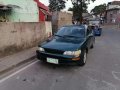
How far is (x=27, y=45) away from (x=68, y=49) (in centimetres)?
390

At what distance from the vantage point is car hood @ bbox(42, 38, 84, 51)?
21.0ft

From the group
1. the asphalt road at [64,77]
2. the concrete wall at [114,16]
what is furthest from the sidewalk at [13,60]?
the concrete wall at [114,16]

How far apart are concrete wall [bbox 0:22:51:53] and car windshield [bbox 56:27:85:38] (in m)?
2.01

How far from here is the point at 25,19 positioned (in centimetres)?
1355

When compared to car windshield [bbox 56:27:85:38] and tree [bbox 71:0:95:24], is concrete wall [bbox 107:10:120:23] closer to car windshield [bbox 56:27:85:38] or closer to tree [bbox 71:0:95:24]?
tree [bbox 71:0:95:24]

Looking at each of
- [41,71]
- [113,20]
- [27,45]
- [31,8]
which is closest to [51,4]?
[113,20]

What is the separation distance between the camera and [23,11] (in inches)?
525

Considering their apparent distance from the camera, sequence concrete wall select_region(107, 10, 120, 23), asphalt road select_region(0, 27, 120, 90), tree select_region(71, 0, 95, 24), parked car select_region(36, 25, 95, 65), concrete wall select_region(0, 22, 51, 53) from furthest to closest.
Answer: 1. concrete wall select_region(107, 10, 120, 23)
2. tree select_region(71, 0, 95, 24)
3. concrete wall select_region(0, 22, 51, 53)
4. parked car select_region(36, 25, 95, 65)
5. asphalt road select_region(0, 27, 120, 90)

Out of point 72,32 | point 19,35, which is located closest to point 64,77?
point 72,32

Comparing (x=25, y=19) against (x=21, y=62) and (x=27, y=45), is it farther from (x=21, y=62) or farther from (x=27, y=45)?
(x=21, y=62)

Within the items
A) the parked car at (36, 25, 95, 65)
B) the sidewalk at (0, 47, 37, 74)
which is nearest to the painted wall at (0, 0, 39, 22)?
the sidewalk at (0, 47, 37, 74)

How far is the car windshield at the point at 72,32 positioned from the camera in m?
7.92

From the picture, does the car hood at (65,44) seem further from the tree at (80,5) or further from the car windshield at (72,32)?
the tree at (80,5)

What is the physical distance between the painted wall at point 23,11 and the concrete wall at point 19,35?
2.23m
